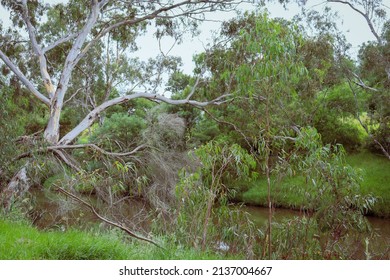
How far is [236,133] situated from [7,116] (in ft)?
10.5

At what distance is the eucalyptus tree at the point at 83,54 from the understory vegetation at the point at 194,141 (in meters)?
0.03

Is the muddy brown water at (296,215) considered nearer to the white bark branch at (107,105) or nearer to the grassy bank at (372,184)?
the grassy bank at (372,184)

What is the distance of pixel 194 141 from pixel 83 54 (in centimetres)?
214

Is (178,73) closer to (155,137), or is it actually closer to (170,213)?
(155,137)

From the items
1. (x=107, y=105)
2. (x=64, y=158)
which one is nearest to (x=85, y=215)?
(x=64, y=158)

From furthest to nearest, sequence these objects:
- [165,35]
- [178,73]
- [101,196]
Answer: [178,73]
[165,35]
[101,196]

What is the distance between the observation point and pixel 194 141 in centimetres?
723

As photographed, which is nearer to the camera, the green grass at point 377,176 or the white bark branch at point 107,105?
the green grass at point 377,176

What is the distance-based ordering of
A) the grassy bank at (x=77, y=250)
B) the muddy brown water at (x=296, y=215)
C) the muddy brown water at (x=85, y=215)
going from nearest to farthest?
the grassy bank at (x=77, y=250), the muddy brown water at (x=85, y=215), the muddy brown water at (x=296, y=215)

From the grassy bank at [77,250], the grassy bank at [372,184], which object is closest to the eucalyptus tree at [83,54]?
the grassy bank at [372,184]

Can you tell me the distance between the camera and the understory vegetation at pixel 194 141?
364cm

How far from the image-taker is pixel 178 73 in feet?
27.9

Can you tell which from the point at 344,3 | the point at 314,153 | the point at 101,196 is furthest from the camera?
the point at 344,3
